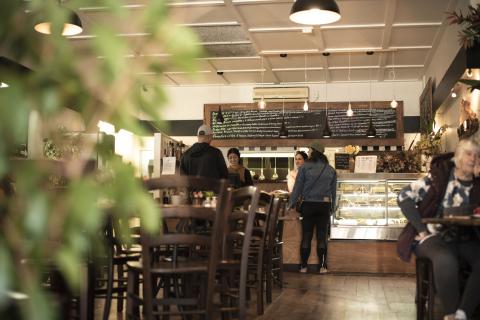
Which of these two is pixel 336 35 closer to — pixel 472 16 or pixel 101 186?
pixel 472 16

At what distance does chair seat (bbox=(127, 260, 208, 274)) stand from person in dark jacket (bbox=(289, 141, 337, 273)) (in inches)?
176

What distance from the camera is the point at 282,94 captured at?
12.7m

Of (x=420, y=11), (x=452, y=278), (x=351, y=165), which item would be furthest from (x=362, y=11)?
(x=452, y=278)

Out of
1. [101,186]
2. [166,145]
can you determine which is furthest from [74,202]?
[166,145]

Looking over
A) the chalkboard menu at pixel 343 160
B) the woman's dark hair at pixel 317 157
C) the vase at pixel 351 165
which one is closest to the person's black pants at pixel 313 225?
the woman's dark hair at pixel 317 157

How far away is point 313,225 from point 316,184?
1.66 ft

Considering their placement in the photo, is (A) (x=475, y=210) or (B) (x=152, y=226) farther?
(A) (x=475, y=210)

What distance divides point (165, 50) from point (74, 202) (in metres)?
0.13

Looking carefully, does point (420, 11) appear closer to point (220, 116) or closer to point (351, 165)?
point (351, 165)

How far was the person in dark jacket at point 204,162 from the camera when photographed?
261 inches

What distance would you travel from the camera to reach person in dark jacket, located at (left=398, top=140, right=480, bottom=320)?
3863 mm

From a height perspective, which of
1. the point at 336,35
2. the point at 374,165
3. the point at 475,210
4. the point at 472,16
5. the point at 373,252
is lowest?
the point at 373,252

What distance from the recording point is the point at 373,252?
25.8 ft

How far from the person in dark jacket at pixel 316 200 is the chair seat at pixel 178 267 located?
176 inches
